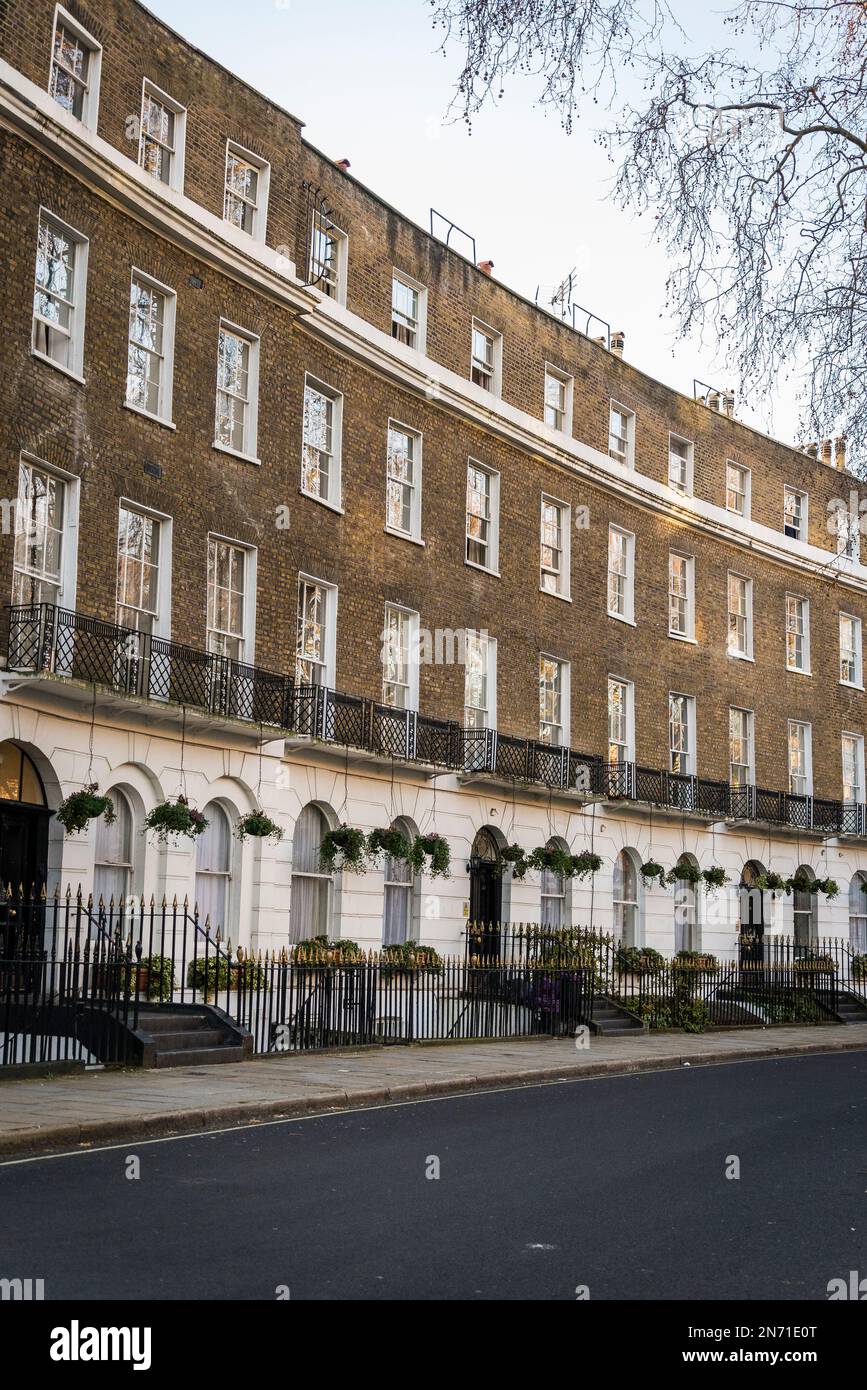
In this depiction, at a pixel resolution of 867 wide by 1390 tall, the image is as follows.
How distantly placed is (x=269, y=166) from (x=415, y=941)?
13.4 metres

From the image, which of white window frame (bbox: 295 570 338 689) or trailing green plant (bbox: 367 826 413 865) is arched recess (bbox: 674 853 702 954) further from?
white window frame (bbox: 295 570 338 689)

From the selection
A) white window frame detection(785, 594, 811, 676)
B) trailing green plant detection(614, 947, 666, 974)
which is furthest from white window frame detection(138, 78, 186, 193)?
white window frame detection(785, 594, 811, 676)

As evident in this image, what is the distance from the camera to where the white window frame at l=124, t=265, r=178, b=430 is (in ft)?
74.5

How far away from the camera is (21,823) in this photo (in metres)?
20.2

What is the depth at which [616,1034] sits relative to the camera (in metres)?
27.0

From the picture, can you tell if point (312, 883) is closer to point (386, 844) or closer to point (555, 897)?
point (386, 844)

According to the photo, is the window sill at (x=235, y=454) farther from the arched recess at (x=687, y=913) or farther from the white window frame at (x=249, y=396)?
the arched recess at (x=687, y=913)

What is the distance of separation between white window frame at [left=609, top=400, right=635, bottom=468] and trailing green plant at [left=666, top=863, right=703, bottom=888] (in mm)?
9038

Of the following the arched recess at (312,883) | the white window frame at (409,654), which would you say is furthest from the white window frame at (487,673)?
the arched recess at (312,883)

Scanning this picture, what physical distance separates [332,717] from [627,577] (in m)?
11.4


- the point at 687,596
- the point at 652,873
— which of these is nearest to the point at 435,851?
the point at 652,873

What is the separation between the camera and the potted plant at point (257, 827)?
23309 millimetres
